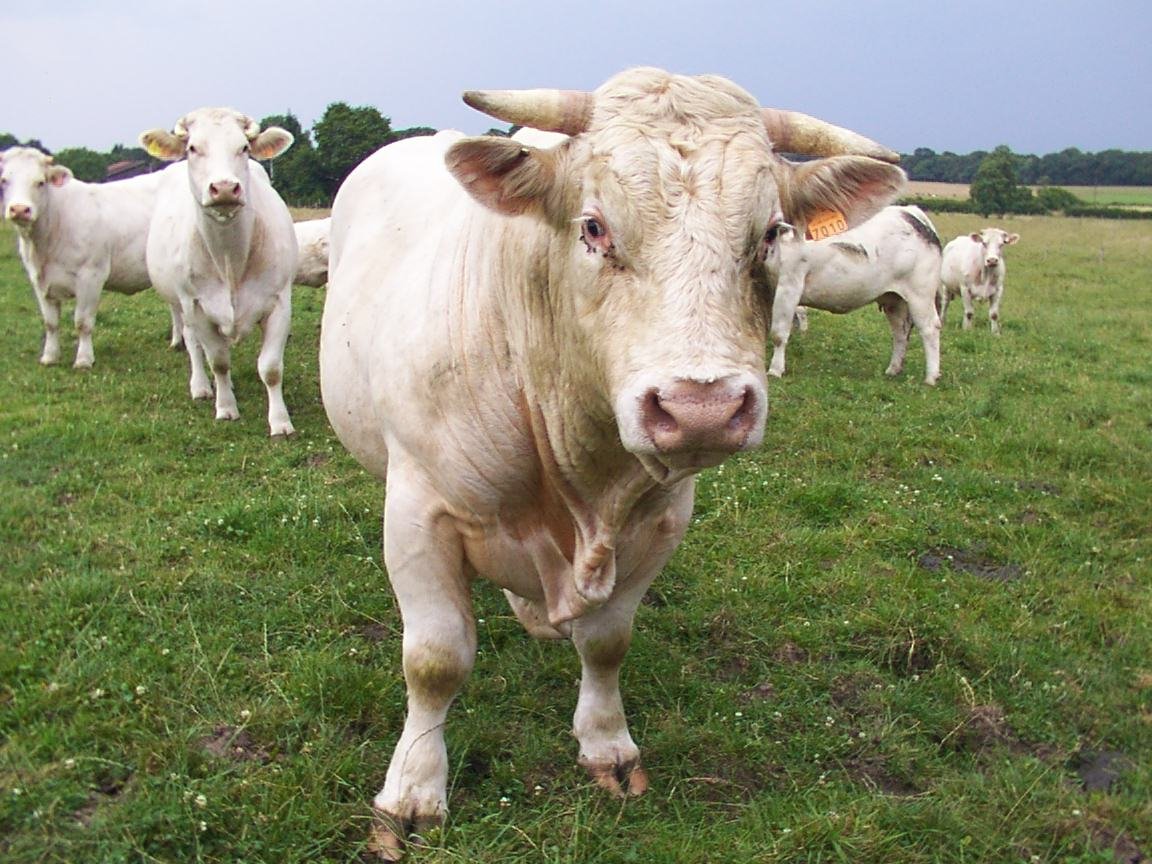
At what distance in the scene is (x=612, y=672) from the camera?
13.3 feet

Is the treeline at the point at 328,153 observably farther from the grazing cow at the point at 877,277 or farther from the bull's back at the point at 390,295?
the bull's back at the point at 390,295

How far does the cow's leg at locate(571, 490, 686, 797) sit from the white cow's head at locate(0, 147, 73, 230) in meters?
10.4

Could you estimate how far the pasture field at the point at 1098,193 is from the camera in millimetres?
60519

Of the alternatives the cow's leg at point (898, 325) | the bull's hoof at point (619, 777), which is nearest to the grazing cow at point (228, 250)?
the bull's hoof at point (619, 777)

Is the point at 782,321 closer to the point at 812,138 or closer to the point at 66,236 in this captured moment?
the point at 66,236

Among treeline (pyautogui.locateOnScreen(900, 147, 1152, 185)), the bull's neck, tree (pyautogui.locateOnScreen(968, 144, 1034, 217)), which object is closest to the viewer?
the bull's neck

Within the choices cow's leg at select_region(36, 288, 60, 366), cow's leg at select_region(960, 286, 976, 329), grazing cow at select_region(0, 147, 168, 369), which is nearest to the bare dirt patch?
grazing cow at select_region(0, 147, 168, 369)

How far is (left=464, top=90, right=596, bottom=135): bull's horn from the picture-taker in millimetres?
3133

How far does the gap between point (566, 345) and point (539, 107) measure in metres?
0.72

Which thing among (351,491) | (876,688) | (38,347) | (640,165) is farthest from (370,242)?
(38,347)

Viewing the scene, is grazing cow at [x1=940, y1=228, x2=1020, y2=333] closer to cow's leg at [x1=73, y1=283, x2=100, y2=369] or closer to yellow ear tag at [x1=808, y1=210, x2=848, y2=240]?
cow's leg at [x1=73, y1=283, x2=100, y2=369]

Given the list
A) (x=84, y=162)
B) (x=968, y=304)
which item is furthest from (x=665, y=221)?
(x=84, y=162)

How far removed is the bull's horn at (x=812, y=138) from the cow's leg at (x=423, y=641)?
5.39 feet

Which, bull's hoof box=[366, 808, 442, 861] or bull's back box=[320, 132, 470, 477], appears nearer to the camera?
bull's hoof box=[366, 808, 442, 861]
